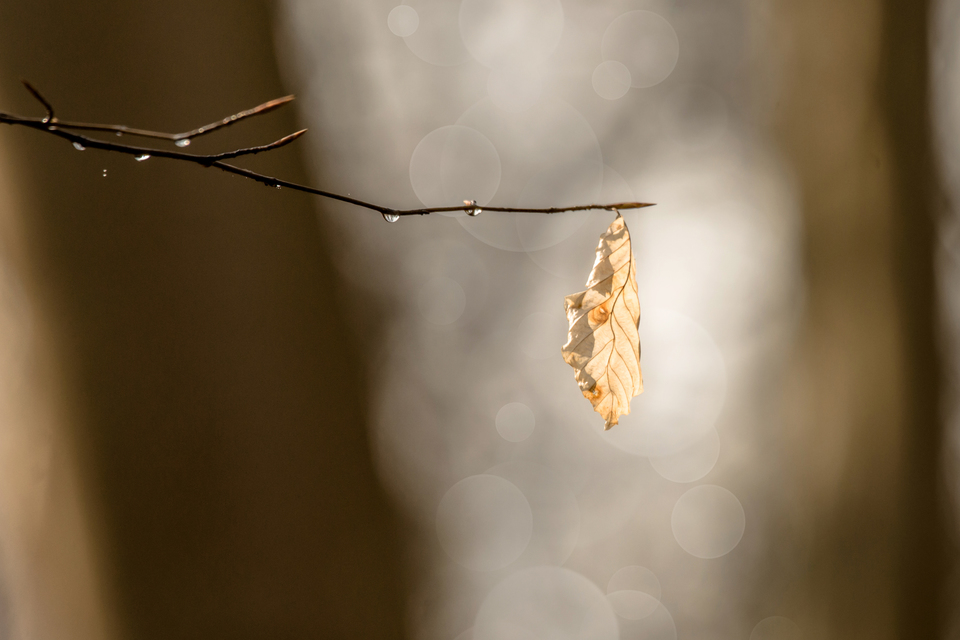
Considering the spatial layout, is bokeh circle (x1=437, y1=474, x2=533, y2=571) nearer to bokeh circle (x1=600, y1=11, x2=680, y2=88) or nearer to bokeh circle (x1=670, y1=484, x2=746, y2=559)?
bokeh circle (x1=670, y1=484, x2=746, y2=559)

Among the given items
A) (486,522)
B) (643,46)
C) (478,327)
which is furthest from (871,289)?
(486,522)

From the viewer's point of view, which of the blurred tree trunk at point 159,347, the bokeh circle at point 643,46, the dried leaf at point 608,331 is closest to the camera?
the dried leaf at point 608,331

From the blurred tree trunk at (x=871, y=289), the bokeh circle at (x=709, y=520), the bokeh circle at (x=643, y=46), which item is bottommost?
the bokeh circle at (x=709, y=520)

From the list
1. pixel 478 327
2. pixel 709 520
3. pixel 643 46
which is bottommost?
pixel 709 520

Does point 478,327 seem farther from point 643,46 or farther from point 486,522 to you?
point 643,46

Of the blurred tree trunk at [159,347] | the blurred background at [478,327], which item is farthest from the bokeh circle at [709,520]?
the blurred tree trunk at [159,347]

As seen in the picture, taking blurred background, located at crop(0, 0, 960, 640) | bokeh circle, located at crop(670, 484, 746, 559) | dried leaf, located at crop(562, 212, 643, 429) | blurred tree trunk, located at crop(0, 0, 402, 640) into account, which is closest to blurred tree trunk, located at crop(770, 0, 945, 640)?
blurred background, located at crop(0, 0, 960, 640)

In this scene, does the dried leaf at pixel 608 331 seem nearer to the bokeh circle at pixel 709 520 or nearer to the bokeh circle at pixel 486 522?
the bokeh circle at pixel 486 522
